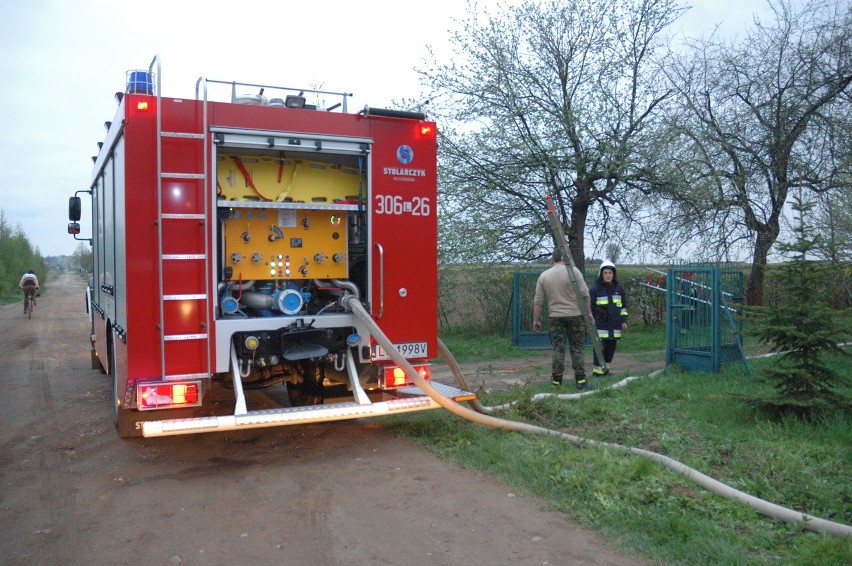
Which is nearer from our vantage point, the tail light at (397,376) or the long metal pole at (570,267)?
the tail light at (397,376)

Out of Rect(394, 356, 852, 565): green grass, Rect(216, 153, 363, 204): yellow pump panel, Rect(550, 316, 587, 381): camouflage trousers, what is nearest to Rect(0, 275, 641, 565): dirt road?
Rect(394, 356, 852, 565): green grass

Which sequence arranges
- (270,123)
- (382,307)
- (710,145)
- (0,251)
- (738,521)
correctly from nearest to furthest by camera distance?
(738,521)
(270,123)
(382,307)
(710,145)
(0,251)

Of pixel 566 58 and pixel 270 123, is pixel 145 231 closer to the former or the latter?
pixel 270 123

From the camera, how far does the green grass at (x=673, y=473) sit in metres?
4.42

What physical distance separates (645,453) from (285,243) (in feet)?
12.6

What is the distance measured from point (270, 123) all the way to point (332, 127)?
0.59 metres

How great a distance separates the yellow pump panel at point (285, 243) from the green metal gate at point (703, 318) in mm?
5254

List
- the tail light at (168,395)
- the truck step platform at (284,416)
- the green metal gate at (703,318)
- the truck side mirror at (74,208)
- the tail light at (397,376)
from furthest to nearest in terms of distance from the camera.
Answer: the truck side mirror at (74,208), the green metal gate at (703,318), the tail light at (397,376), the tail light at (168,395), the truck step platform at (284,416)

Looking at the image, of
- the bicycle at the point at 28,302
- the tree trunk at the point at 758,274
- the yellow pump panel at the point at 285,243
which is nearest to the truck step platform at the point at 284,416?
the yellow pump panel at the point at 285,243

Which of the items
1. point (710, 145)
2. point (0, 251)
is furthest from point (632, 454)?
point (0, 251)

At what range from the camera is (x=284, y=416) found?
6.18m

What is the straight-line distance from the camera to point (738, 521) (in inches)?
185

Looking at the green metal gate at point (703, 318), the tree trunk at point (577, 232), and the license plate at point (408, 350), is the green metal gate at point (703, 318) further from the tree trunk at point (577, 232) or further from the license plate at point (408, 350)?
the tree trunk at point (577, 232)

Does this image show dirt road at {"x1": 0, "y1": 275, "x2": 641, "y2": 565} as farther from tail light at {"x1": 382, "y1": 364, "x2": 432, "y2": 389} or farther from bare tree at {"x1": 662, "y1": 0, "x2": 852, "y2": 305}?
bare tree at {"x1": 662, "y1": 0, "x2": 852, "y2": 305}
